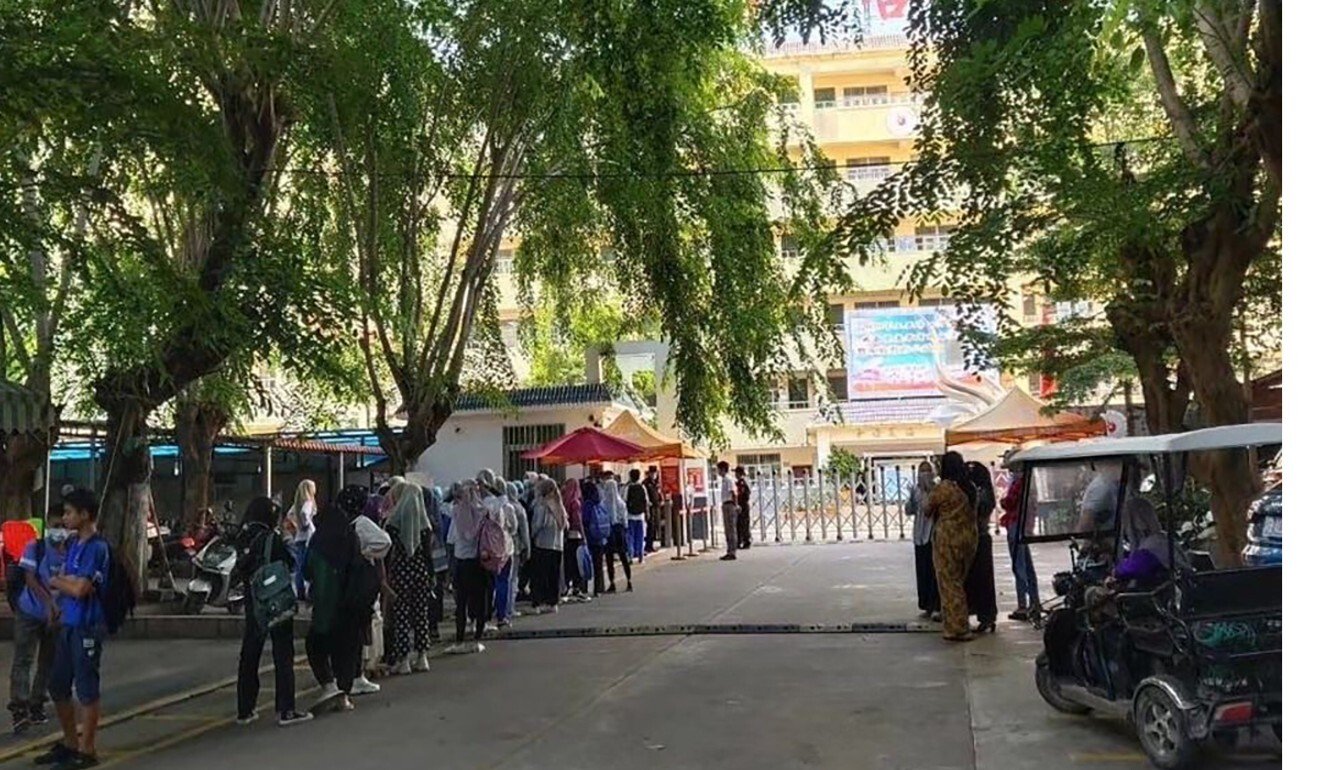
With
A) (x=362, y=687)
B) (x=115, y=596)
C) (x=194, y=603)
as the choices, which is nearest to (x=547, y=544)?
(x=194, y=603)

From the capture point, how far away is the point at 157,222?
14750mm

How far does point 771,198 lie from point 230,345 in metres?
8.52

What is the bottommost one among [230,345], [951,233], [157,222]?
[230,345]

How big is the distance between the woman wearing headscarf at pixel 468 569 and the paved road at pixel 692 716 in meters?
0.33

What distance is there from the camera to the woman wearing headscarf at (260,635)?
7.98 m

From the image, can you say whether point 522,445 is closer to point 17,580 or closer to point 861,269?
point 17,580

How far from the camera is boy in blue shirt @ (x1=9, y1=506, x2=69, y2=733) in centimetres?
760

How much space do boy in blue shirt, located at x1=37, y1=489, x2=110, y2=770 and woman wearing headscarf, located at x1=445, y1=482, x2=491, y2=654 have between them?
14.1ft

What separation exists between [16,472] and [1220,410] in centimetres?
1446

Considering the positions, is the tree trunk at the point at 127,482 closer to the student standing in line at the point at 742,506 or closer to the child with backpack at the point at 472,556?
the child with backpack at the point at 472,556

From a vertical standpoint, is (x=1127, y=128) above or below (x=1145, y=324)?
above

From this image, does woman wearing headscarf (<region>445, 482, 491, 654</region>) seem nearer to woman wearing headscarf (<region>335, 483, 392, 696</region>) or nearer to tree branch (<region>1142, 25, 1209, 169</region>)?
woman wearing headscarf (<region>335, 483, 392, 696</region>)
